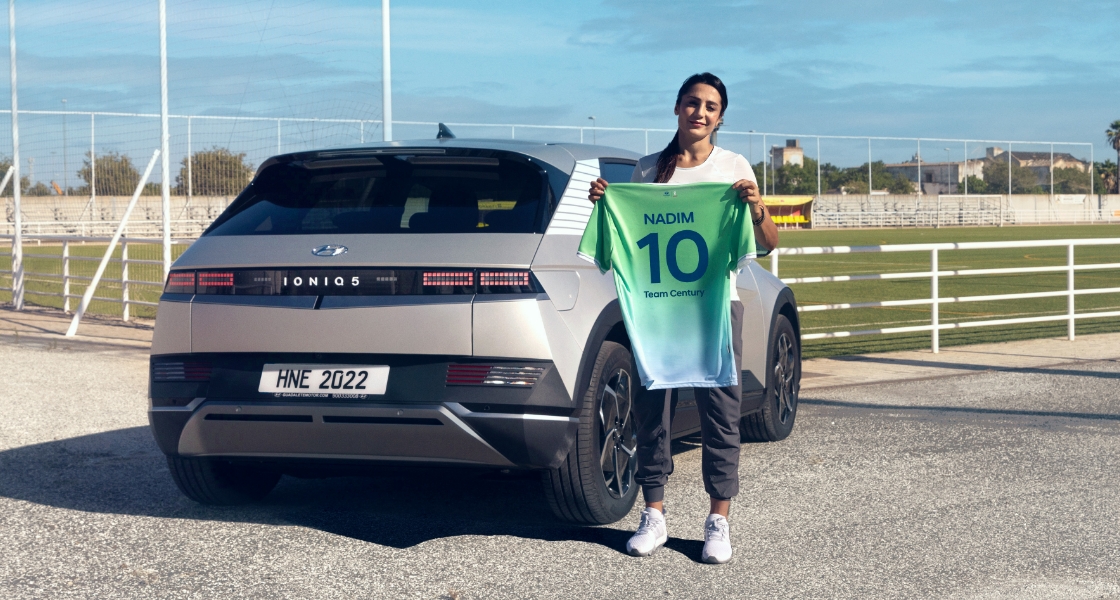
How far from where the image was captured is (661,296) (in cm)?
441

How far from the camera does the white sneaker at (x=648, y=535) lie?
14.5ft

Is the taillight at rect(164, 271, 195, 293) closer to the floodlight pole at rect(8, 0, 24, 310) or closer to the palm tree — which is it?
the floodlight pole at rect(8, 0, 24, 310)

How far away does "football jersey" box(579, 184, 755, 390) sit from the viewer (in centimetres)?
432

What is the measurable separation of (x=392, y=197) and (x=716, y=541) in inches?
70.9

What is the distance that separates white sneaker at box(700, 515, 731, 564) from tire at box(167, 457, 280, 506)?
1.86 meters

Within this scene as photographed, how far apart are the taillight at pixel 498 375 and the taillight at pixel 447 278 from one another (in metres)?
0.30

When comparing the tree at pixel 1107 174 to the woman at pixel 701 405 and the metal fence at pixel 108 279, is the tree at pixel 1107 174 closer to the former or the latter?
the metal fence at pixel 108 279

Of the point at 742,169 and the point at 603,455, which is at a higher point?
the point at 742,169

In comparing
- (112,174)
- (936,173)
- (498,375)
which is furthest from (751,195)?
(936,173)

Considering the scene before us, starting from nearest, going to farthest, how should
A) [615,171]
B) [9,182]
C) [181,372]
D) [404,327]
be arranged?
[404,327]
[181,372]
[615,171]
[9,182]

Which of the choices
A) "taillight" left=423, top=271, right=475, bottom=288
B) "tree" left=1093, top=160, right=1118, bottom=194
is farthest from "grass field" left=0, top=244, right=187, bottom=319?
"tree" left=1093, top=160, right=1118, bottom=194

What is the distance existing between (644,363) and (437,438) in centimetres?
79

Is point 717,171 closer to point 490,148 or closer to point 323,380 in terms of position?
point 490,148

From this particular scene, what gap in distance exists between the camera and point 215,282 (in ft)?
15.1
